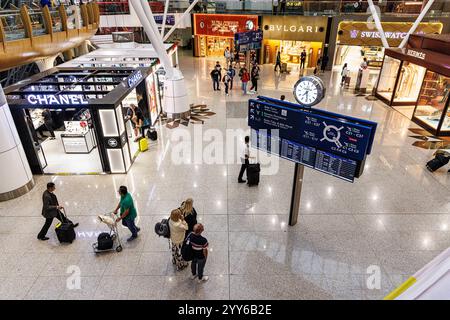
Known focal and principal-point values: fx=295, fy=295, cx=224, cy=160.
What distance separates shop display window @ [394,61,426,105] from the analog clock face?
1211cm

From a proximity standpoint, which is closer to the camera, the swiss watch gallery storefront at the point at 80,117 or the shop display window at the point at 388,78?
the swiss watch gallery storefront at the point at 80,117

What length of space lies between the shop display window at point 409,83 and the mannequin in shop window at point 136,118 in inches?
537

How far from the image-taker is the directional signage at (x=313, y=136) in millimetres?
5617

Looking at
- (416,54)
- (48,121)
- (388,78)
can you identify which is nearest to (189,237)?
(48,121)

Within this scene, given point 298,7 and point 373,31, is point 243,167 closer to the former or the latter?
point 373,31

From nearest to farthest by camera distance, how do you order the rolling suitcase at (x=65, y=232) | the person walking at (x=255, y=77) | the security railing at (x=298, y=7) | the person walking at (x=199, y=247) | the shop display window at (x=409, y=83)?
the person walking at (x=199, y=247), the rolling suitcase at (x=65, y=232), the shop display window at (x=409, y=83), the person walking at (x=255, y=77), the security railing at (x=298, y=7)

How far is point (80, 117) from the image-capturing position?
12.6m

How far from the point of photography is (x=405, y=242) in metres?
6.89

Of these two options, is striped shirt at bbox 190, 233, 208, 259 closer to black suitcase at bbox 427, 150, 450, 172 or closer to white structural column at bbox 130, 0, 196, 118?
black suitcase at bbox 427, 150, 450, 172

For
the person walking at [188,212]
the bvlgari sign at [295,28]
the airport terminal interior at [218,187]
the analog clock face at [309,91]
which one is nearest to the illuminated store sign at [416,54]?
the airport terminal interior at [218,187]

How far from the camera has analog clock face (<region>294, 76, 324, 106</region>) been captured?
5938 mm

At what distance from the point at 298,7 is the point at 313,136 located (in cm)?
2201

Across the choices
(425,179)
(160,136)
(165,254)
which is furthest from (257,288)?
(160,136)

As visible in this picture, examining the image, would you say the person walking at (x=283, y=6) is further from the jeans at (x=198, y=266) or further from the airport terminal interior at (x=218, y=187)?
the jeans at (x=198, y=266)
